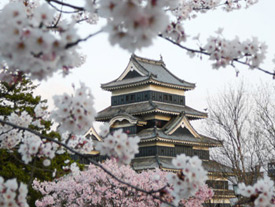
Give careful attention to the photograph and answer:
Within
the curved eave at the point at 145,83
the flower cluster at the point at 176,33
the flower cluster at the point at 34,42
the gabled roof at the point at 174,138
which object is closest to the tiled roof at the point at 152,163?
the gabled roof at the point at 174,138

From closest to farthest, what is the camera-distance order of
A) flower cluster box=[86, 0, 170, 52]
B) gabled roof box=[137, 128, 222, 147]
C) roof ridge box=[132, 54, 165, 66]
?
flower cluster box=[86, 0, 170, 52] < gabled roof box=[137, 128, 222, 147] < roof ridge box=[132, 54, 165, 66]

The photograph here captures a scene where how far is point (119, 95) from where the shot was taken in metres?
31.1

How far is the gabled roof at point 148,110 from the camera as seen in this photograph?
2854 cm

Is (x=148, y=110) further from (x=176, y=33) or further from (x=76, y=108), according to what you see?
Result: (x=76, y=108)

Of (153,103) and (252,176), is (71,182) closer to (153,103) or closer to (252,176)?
(252,176)

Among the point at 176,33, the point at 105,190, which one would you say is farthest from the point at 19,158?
the point at 176,33

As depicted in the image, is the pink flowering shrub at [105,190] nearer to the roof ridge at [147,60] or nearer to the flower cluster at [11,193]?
the flower cluster at [11,193]

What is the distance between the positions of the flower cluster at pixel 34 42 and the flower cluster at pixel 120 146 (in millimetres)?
884

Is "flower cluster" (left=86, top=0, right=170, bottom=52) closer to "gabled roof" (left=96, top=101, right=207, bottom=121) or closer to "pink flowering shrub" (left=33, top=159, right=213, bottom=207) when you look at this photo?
"pink flowering shrub" (left=33, top=159, right=213, bottom=207)

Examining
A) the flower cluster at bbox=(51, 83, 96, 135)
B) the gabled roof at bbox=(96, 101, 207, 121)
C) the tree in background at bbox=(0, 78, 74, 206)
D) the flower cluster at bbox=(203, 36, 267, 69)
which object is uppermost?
the gabled roof at bbox=(96, 101, 207, 121)

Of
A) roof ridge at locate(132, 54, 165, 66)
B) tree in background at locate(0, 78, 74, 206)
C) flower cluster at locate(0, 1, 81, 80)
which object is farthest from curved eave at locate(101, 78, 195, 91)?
flower cluster at locate(0, 1, 81, 80)

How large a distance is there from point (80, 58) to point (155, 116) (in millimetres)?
25507

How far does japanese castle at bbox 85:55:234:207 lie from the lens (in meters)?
27.9

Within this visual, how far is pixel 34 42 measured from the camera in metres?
2.13
